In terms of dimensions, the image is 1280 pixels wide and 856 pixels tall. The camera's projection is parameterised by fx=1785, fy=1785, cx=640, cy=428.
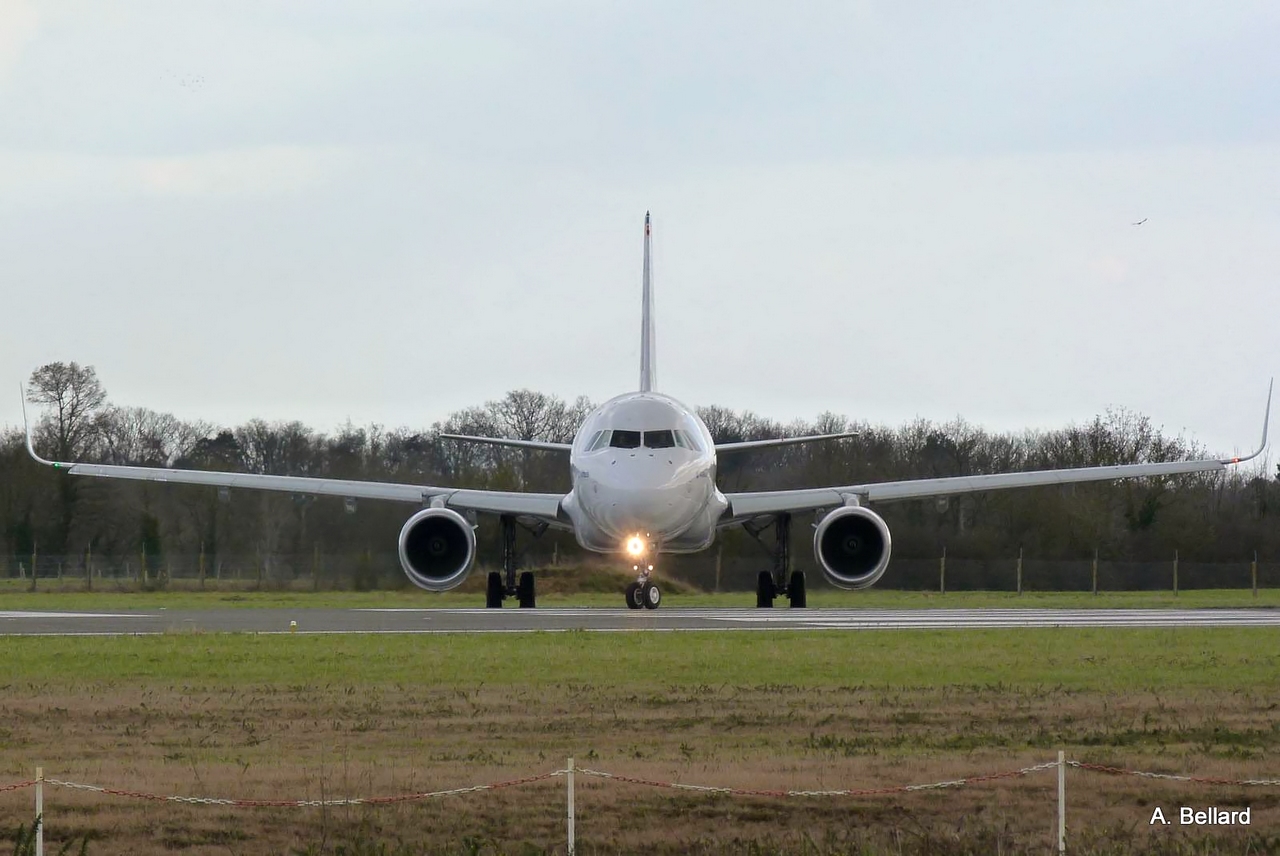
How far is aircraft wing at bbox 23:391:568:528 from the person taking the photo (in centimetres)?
3706

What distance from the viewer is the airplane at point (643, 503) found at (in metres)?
33.3

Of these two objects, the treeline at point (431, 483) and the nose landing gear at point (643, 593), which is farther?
the treeline at point (431, 483)

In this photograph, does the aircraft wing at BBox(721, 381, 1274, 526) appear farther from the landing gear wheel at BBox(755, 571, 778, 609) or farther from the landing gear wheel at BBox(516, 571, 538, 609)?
the landing gear wheel at BBox(516, 571, 538, 609)

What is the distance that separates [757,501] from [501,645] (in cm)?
1497

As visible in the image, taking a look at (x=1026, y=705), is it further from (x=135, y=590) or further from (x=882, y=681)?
(x=135, y=590)

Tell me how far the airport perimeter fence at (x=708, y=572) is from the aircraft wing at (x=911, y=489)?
26.6 ft

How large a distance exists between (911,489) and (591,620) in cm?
1030

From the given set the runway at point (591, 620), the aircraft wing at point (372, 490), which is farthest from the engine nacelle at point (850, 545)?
the aircraft wing at point (372, 490)

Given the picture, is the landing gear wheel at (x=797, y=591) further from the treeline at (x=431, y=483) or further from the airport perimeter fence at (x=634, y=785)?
the airport perimeter fence at (x=634, y=785)

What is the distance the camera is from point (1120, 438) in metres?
73.2

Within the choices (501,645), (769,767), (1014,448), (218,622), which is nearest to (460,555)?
(218,622)

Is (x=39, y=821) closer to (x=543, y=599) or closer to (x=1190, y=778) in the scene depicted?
(x=1190, y=778)

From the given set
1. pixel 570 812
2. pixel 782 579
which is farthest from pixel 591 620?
pixel 570 812

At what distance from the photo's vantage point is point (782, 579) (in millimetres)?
37719
